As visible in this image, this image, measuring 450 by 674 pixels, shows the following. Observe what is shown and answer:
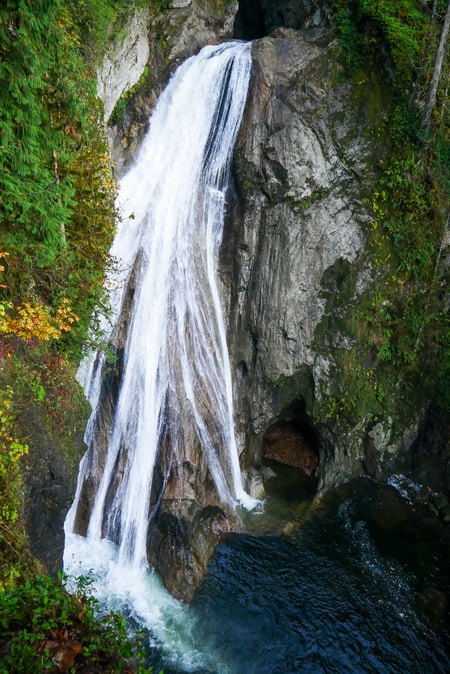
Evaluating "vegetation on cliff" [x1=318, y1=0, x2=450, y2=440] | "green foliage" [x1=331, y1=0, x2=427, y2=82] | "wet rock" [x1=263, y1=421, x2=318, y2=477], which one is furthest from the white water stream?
"vegetation on cliff" [x1=318, y1=0, x2=450, y2=440]

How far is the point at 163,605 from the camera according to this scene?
9125 mm

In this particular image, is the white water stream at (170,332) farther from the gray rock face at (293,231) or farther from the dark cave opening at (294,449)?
the dark cave opening at (294,449)

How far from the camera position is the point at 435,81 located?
12.2 m

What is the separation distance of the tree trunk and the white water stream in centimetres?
579

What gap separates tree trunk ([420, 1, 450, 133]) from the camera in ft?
38.2

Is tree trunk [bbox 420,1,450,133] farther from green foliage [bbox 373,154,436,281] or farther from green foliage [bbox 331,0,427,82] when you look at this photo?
green foliage [bbox 373,154,436,281]

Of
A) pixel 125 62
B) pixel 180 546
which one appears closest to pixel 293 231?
pixel 125 62

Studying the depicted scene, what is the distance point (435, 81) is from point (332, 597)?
48.7 ft

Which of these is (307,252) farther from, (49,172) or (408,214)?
(49,172)

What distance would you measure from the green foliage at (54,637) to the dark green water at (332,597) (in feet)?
15.7

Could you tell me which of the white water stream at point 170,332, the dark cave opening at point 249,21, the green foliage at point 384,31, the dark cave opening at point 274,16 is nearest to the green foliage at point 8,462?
the white water stream at point 170,332

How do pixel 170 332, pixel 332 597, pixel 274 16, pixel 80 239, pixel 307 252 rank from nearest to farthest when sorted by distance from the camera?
pixel 80 239 < pixel 332 597 < pixel 170 332 < pixel 307 252 < pixel 274 16

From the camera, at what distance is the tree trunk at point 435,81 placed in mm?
11633

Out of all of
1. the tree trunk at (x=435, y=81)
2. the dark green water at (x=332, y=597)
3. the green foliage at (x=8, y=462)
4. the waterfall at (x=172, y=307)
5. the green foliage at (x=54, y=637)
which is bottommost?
the dark green water at (x=332, y=597)
